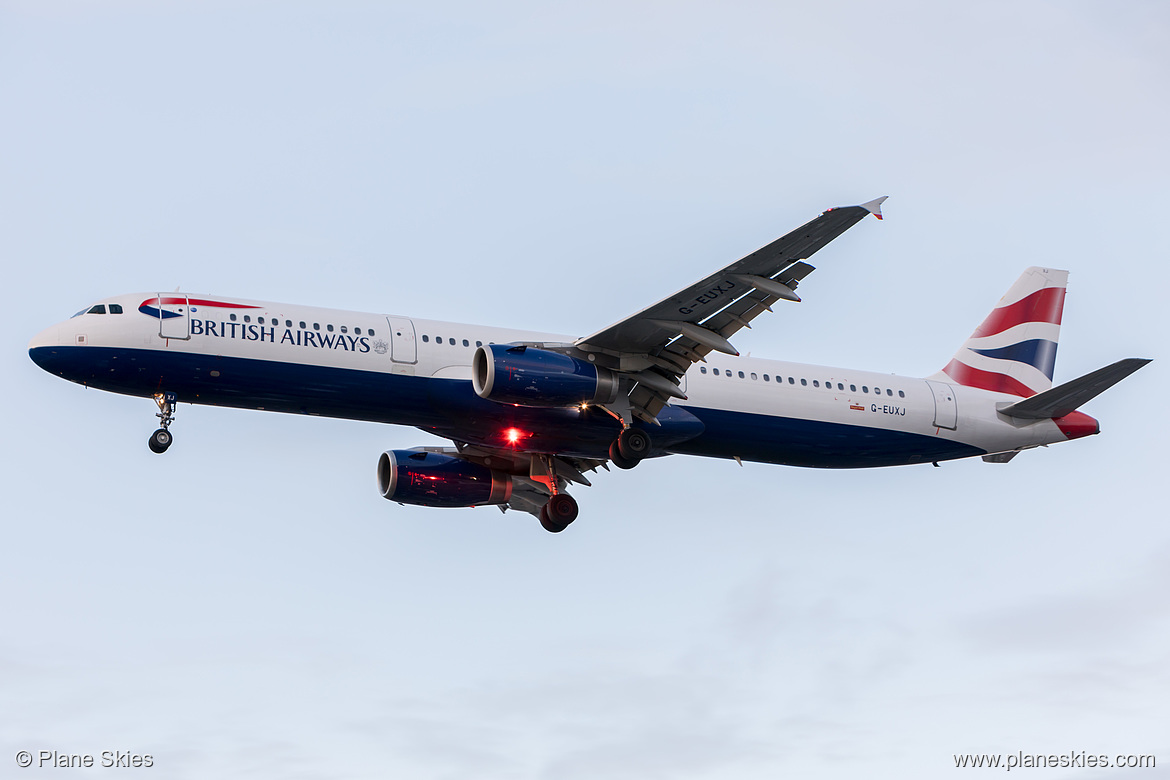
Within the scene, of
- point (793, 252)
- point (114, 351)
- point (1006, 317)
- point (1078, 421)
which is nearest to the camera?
point (793, 252)

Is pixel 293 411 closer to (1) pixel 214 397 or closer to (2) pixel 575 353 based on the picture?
(1) pixel 214 397

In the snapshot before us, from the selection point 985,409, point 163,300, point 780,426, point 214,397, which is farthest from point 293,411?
point 985,409

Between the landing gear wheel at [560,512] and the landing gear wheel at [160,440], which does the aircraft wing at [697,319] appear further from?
the landing gear wheel at [160,440]

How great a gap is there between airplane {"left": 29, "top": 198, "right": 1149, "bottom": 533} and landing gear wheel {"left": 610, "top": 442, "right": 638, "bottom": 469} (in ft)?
0.22

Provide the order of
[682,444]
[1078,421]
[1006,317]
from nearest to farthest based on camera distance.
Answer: [682,444]
[1078,421]
[1006,317]

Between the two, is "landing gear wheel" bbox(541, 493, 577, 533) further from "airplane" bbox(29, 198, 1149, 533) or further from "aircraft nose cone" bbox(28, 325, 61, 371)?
"aircraft nose cone" bbox(28, 325, 61, 371)

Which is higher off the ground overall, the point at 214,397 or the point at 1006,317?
the point at 1006,317

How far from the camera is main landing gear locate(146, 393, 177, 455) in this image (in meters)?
35.0

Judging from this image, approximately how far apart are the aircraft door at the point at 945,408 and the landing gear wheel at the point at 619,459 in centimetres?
973

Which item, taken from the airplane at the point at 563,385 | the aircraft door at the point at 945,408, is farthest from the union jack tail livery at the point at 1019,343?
the aircraft door at the point at 945,408

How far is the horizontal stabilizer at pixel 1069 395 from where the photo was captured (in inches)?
1441

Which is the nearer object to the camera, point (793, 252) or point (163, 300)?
point (793, 252)

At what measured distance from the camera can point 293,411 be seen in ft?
118

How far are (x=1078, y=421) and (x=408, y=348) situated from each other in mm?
20215
